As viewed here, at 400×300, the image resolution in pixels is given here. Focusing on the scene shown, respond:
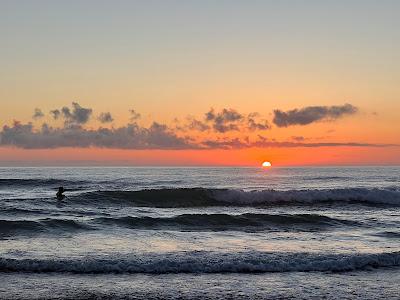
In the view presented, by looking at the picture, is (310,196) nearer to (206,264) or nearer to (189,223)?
(189,223)

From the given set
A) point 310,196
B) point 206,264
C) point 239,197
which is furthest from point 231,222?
point 310,196

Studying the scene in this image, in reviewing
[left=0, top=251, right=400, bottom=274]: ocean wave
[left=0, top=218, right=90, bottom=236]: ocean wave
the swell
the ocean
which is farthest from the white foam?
[left=0, top=251, right=400, bottom=274]: ocean wave

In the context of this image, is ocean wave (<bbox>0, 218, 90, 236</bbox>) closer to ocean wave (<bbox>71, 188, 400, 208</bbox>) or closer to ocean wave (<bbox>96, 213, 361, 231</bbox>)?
ocean wave (<bbox>96, 213, 361, 231</bbox>)

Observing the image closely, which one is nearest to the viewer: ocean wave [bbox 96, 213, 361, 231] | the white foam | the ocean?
the ocean

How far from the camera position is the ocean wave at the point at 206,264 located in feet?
44.8

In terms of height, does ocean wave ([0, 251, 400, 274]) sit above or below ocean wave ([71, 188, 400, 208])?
above

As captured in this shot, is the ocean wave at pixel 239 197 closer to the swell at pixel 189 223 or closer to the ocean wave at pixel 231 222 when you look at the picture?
the ocean wave at pixel 231 222

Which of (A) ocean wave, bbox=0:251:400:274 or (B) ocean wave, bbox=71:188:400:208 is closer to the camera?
(A) ocean wave, bbox=0:251:400:274

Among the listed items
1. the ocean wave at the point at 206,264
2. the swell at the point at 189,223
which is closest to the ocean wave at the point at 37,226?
the swell at the point at 189,223

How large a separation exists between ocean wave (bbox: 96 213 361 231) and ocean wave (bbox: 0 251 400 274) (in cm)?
833

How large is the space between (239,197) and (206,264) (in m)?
27.7

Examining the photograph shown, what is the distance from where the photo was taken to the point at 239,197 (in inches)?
1638

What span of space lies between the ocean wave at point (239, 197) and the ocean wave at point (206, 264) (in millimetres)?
23880

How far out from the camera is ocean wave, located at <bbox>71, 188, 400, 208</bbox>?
39562 mm
